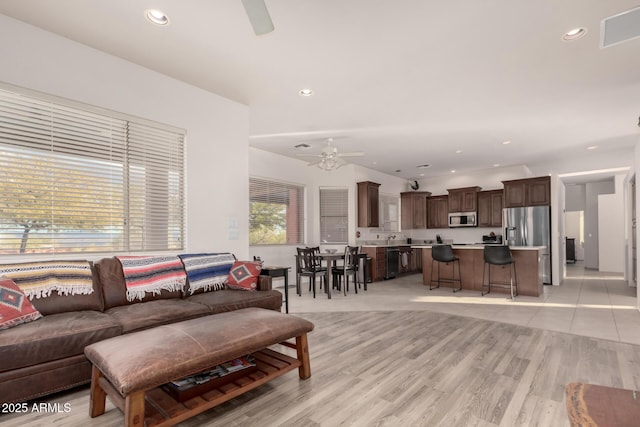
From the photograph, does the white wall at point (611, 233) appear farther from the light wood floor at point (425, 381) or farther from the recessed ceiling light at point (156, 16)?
the recessed ceiling light at point (156, 16)

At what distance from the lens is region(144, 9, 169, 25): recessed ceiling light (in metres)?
2.60

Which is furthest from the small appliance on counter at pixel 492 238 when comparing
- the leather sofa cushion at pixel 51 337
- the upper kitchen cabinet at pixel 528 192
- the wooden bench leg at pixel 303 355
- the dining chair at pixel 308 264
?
the leather sofa cushion at pixel 51 337

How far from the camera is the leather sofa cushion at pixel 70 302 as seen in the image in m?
2.56

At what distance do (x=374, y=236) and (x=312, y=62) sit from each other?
5919 mm

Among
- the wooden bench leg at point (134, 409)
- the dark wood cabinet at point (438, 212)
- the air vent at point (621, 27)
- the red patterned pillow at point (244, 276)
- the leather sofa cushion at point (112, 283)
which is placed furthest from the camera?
the dark wood cabinet at point (438, 212)

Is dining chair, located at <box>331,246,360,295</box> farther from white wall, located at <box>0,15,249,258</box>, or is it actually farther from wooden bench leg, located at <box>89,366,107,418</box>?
wooden bench leg, located at <box>89,366,107,418</box>

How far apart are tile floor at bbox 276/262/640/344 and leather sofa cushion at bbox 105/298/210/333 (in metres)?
2.06

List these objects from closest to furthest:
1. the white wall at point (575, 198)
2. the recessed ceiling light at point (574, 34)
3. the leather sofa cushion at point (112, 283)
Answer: the recessed ceiling light at point (574, 34), the leather sofa cushion at point (112, 283), the white wall at point (575, 198)

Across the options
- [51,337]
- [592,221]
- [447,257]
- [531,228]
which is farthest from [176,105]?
[592,221]

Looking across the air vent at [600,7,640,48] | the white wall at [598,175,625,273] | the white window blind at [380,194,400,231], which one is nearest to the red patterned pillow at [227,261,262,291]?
the air vent at [600,7,640,48]

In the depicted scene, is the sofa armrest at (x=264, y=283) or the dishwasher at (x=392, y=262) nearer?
the sofa armrest at (x=264, y=283)

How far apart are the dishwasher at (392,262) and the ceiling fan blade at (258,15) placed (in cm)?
673

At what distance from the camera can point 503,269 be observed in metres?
6.07

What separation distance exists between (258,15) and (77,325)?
244 cm
